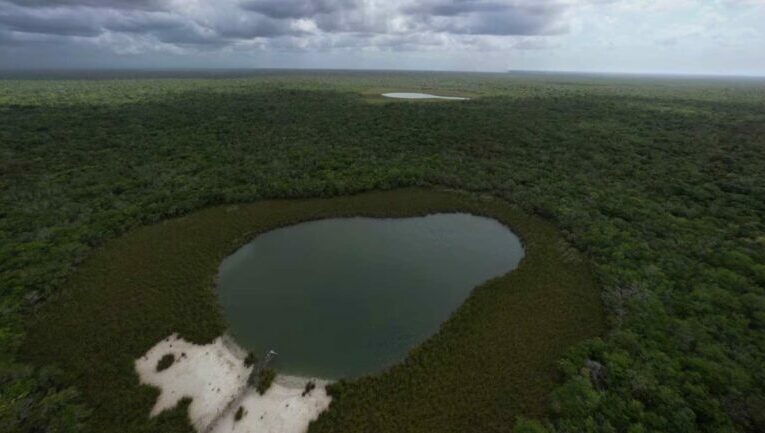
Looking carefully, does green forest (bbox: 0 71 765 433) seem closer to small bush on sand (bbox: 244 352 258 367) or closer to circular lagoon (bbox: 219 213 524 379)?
circular lagoon (bbox: 219 213 524 379)

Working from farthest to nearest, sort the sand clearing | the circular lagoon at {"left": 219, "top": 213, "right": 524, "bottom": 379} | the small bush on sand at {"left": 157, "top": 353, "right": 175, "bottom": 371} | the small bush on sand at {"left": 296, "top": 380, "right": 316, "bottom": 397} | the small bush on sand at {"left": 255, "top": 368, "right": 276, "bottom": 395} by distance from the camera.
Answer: the circular lagoon at {"left": 219, "top": 213, "right": 524, "bottom": 379}, the small bush on sand at {"left": 157, "top": 353, "right": 175, "bottom": 371}, the small bush on sand at {"left": 255, "top": 368, "right": 276, "bottom": 395}, the small bush on sand at {"left": 296, "top": 380, "right": 316, "bottom": 397}, the sand clearing

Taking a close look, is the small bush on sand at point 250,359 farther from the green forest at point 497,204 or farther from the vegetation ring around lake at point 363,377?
the green forest at point 497,204

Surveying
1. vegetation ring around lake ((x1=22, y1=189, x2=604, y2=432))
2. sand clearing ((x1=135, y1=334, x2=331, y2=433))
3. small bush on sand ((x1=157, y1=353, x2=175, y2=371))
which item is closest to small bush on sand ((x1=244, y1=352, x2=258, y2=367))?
sand clearing ((x1=135, y1=334, x2=331, y2=433))

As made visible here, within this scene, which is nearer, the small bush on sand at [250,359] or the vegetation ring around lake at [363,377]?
the vegetation ring around lake at [363,377]

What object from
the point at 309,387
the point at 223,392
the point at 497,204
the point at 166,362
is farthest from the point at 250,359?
the point at 497,204

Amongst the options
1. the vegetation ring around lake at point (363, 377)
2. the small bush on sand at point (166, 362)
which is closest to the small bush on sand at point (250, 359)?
the vegetation ring around lake at point (363, 377)

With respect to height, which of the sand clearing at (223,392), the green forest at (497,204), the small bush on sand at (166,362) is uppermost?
the green forest at (497,204)
